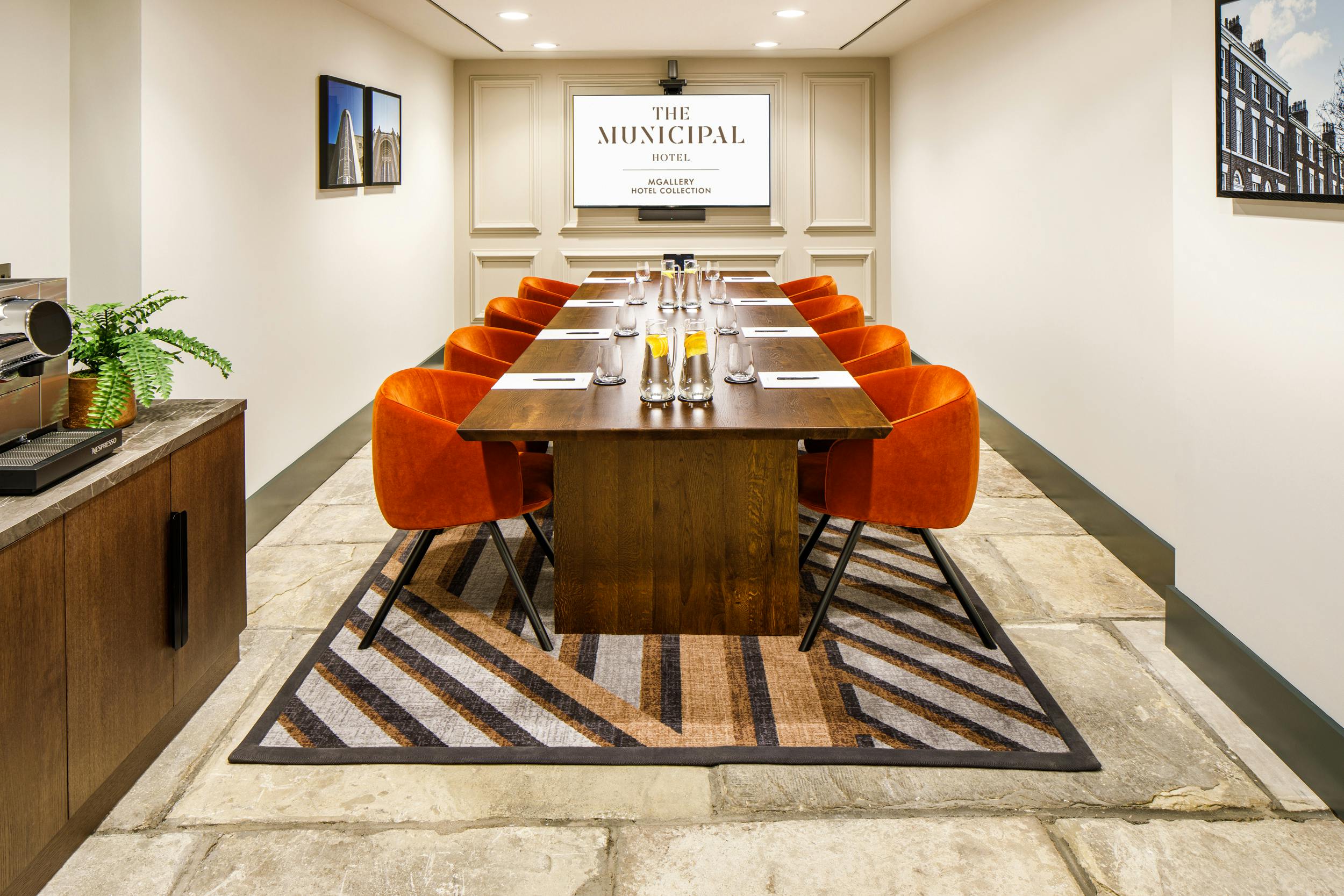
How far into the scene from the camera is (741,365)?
11.0 feet

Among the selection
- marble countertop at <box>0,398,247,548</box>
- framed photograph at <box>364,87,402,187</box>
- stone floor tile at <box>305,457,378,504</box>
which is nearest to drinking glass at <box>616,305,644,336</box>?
stone floor tile at <box>305,457,378,504</box>

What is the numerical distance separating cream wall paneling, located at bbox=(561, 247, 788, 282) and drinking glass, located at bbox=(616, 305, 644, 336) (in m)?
4.09

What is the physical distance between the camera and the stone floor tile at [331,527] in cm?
423

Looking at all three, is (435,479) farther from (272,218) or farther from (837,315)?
(837,315)

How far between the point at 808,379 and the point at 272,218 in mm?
2698

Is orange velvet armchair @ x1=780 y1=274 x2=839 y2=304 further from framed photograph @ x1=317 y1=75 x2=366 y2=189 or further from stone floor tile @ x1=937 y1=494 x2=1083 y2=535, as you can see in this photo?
framed photograph @ x1=317 y1=75 x2=366 y2=189

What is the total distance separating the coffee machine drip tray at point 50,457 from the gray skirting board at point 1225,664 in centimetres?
279

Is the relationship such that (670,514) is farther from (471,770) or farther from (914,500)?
(471,770)

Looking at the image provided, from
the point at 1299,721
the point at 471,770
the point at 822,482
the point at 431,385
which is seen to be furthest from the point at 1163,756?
the point at 431,385

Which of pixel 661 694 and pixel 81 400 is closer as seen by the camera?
pixel 81 400

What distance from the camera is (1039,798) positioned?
2346 millimetres

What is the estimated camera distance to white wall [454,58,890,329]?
828 cm

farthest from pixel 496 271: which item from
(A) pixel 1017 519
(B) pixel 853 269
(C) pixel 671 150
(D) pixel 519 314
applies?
(A) pixel 1017 519

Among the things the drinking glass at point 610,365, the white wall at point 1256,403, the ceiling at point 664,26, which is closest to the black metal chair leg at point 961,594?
the white wall at point 1256,403
